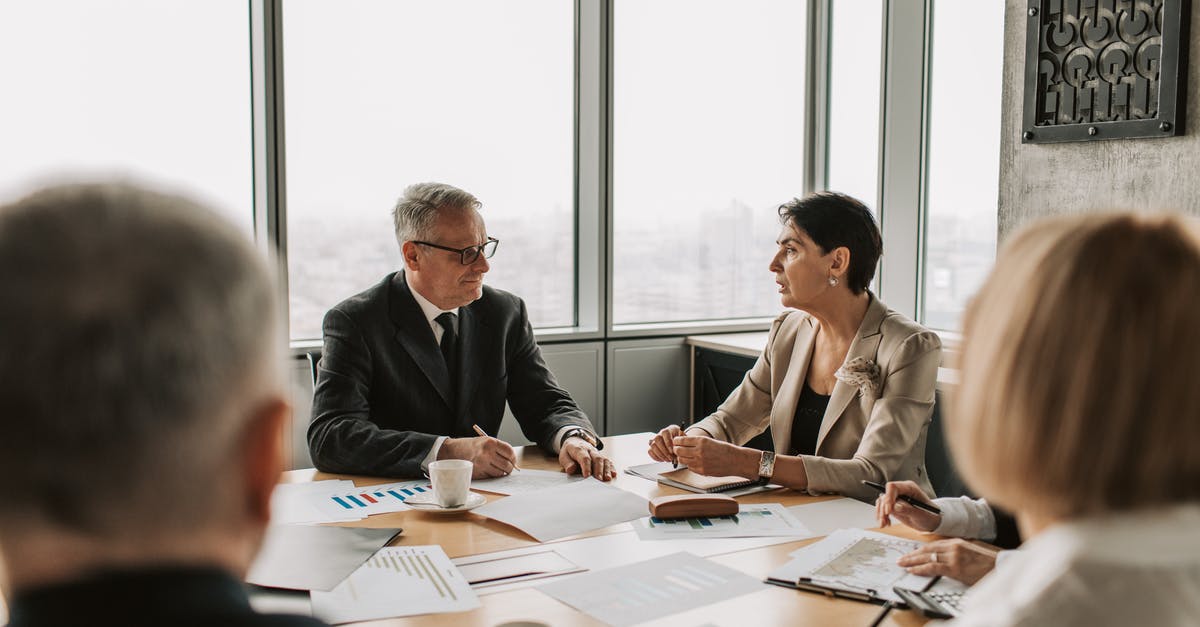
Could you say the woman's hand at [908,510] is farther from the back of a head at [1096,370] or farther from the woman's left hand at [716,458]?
the back of a head at [1096,370]

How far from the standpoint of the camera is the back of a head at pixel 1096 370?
771mm

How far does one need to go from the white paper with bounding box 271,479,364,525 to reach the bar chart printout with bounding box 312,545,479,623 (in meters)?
0.27

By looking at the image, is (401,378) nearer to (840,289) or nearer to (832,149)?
(840,289)

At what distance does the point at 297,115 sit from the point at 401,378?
169 centimetres

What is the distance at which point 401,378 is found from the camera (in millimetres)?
2666

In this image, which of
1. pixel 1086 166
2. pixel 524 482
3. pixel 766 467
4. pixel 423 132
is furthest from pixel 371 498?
pixel 1086 166

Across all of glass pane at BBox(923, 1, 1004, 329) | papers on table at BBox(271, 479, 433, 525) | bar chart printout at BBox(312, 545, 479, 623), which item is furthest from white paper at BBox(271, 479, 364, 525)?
glass pane at BBox(923, 1, 1004, 329)

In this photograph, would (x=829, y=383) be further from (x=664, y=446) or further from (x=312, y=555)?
(x=312, y=555)

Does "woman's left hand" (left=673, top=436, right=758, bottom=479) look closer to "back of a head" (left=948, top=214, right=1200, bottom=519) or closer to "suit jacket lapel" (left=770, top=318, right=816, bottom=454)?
"suit jacket lapel" (left=770, top=318, right=816, bottom=454)

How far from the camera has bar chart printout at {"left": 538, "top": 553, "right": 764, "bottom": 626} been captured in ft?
4.79

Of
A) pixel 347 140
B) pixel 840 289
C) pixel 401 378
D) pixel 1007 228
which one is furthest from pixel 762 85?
pixel 401 378

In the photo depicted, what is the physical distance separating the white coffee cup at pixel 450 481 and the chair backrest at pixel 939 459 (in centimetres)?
182

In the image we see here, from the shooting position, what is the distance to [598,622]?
4.65 ft

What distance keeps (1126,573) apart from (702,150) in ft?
14.0
